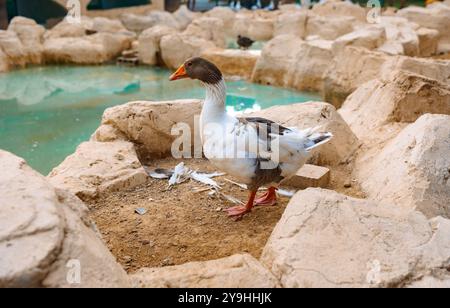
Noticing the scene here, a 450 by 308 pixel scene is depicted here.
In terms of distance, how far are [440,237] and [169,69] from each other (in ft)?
32.4

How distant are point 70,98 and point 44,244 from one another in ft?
24.6

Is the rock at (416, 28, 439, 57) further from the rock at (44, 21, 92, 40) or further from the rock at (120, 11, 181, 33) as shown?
the rock at (44, 21, 92, 40)

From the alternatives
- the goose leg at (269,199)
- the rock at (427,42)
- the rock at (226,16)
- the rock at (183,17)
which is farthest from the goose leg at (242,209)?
A: the rock at (226,16)

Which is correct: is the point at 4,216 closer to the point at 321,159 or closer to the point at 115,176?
the point at 115,176

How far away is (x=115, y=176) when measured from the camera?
3.40 meters

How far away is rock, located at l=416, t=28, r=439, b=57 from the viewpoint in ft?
32.4

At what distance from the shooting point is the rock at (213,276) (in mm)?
1755

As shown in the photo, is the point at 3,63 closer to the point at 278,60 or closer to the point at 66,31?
the point at 66,31

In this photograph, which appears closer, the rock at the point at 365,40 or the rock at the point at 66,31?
the rock at the point at 365,40

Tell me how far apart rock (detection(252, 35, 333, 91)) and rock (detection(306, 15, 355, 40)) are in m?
3.51

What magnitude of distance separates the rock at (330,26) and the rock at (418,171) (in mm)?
9699

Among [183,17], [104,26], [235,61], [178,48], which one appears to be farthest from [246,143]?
[183,17]

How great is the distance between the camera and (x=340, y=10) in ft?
51.3

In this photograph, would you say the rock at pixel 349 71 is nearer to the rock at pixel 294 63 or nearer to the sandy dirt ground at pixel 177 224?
the rock at pixel 294 63
